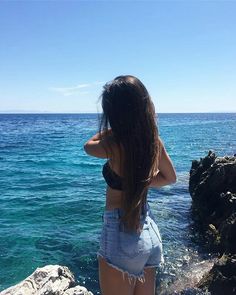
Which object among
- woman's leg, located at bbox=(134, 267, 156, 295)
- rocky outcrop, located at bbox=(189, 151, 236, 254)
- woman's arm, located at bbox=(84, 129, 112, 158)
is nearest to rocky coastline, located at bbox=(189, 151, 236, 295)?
rocky outcrop, located at bbox=(189, 151, 236, 254)

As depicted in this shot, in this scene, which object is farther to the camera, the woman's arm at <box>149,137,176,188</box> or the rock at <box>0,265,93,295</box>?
the rock at <box>0,265,93,295</box>

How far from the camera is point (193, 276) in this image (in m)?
9.82

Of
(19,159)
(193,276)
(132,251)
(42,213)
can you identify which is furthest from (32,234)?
(19,159)

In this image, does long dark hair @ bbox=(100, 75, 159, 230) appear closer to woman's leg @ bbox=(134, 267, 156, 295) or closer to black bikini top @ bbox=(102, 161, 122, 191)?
black bikini top @ bbox=(102, 161, 122, 191)

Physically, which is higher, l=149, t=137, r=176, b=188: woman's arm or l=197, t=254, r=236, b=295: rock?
l=149, t=137, r=176, b=188: woman's arm

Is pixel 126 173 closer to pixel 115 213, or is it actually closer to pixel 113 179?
pixel 113 179

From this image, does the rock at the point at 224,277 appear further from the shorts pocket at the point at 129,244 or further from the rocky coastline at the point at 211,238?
the shorts pocket at the point at 129,244

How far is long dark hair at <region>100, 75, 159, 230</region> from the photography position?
3195mm

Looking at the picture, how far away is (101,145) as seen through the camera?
329 centimetres

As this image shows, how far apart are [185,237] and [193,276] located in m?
3.38

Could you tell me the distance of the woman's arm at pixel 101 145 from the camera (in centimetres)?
327

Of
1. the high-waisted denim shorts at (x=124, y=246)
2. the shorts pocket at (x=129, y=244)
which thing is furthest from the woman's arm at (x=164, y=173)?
the shorts pocket at (x=129, y=244)

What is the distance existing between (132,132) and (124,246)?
2.91 feet

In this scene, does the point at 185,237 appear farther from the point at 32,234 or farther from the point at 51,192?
the point at 51,192
